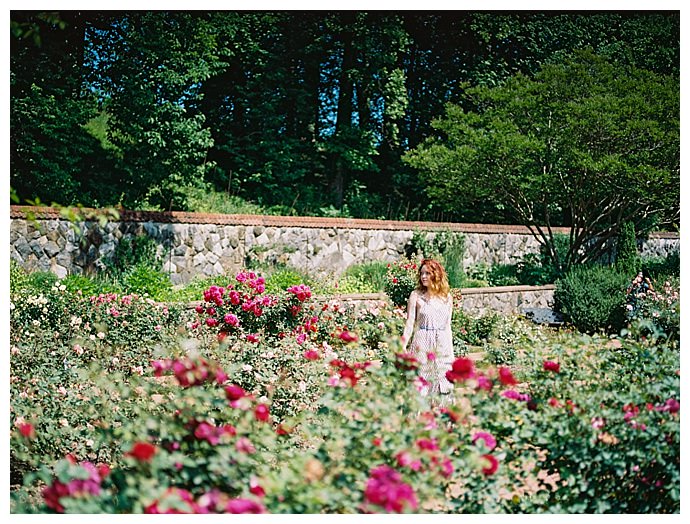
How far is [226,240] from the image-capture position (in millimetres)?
11141

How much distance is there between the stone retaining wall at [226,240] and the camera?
31.6 feet

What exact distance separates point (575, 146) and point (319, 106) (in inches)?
288

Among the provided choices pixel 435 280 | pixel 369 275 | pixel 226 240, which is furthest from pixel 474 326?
pixel 226 240

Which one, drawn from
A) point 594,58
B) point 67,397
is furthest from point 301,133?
point 67,397

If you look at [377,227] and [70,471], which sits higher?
[377,227]

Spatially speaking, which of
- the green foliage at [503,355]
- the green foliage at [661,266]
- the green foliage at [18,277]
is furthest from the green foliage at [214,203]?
the green foliage at [661,266]

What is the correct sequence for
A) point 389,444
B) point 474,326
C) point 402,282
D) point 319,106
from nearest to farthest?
point 389,444 < point 474,326 < point 402,282 < point 319,106

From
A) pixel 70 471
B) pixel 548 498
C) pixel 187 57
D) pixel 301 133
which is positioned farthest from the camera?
pixel 301 133

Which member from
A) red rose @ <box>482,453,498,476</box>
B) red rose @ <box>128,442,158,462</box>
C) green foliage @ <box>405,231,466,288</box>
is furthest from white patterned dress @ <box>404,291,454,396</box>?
green foliage @ <box>405,231,466,288</box>

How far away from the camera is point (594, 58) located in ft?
37.2

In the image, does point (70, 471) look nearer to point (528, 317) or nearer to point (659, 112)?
point (528, 317)

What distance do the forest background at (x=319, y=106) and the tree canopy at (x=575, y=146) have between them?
1.6 inches

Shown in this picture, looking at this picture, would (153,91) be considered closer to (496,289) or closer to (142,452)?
(496,289)
